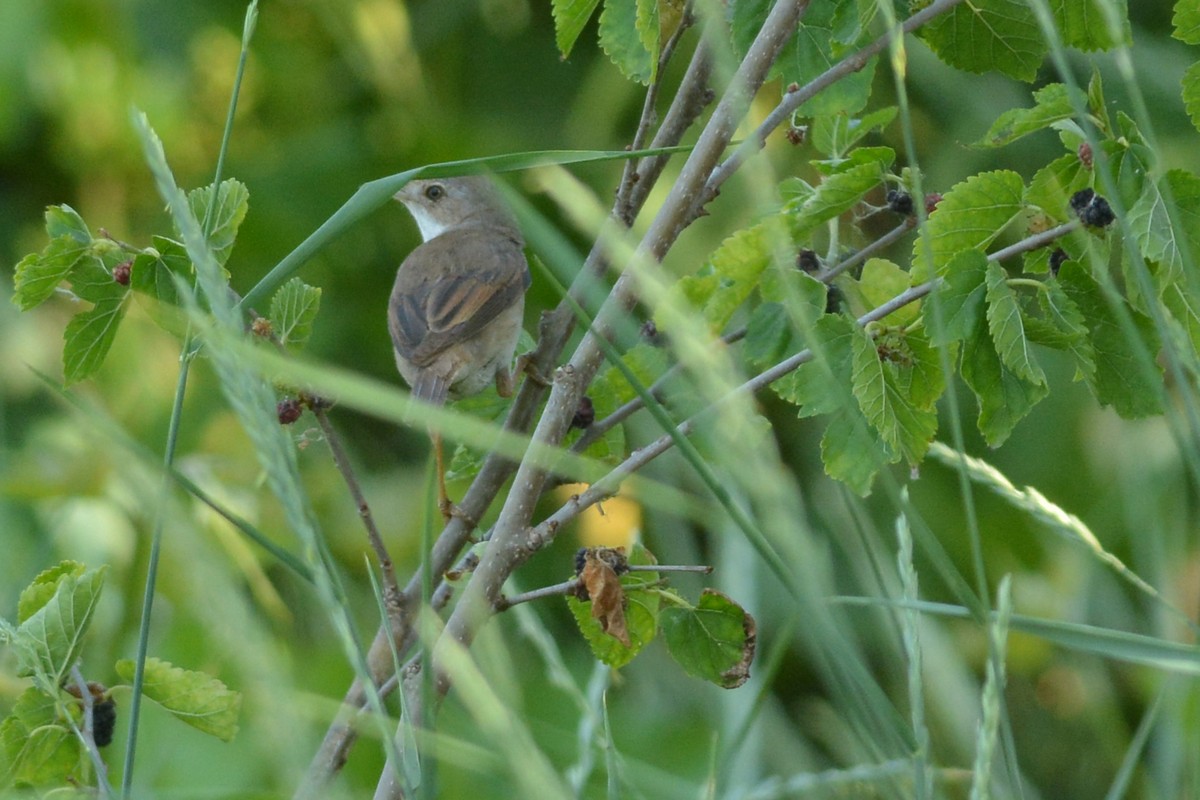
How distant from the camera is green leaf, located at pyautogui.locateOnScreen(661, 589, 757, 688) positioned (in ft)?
5.67

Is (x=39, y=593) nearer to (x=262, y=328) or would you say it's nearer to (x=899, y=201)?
(x=262, y=328)

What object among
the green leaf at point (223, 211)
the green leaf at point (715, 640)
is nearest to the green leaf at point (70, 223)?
the green leaf at point (223, 211)

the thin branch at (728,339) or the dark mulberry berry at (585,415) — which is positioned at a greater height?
the thin branch at (728,339)

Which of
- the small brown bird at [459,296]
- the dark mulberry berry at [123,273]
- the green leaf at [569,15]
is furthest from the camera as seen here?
the small brown bird at [459,296]

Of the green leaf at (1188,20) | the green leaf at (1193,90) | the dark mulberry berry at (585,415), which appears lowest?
the dark mulberry berry at (585,415)

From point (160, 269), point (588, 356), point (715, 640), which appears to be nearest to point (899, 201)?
point (588, 356)

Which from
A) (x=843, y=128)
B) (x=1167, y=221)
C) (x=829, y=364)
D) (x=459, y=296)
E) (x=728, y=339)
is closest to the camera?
(x=1167, y=221)

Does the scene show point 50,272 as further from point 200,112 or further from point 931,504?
point 200,112

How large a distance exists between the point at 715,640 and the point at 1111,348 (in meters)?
0.60

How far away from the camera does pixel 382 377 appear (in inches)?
209

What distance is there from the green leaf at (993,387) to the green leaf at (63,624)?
1.02 metres

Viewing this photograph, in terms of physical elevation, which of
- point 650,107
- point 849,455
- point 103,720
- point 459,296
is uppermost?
point 650,107

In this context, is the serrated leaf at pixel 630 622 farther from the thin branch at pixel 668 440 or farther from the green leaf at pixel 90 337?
the green leaf at pixel 90 337

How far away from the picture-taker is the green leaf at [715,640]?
5.67ft
